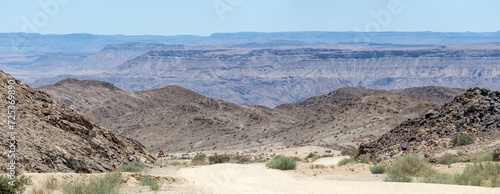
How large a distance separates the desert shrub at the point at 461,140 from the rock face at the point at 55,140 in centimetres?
1369

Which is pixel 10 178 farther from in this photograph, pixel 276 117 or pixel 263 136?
pixel 276 117


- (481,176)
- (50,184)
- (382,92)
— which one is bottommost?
(382,92)

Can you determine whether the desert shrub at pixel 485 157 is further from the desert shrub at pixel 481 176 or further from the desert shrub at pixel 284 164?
the desert shrub at pixel 284 164

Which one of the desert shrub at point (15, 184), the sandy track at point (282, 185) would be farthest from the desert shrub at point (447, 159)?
the desert shrub at point (15, 184)

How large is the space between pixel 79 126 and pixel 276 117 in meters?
56.1

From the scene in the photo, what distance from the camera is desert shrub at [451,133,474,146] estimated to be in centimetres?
2133

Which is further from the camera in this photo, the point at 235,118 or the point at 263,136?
the point at 235,118

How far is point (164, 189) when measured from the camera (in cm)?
1455

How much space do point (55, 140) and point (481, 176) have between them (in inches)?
589

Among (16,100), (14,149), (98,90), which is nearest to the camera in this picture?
(14,149)

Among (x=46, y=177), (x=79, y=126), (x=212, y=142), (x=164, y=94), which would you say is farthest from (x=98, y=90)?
(x=46, y=177)

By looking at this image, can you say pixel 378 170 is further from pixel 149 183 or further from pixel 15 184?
pixel 15 184

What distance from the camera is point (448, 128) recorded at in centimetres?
2411

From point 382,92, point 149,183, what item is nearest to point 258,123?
point 149,183
